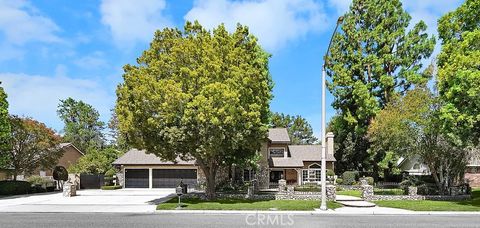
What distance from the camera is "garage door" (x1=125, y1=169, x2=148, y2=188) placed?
45.6 m

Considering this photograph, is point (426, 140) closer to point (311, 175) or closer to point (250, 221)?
point (250, 221)

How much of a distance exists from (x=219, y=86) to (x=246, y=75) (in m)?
2.38

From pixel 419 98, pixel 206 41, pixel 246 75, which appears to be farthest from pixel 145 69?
pixel 419 98

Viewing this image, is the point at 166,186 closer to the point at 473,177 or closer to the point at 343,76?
the point at 343,76

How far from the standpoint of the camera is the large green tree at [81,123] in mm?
98562

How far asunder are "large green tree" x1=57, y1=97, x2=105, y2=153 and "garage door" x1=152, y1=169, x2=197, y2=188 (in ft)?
183

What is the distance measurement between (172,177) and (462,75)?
30.6m

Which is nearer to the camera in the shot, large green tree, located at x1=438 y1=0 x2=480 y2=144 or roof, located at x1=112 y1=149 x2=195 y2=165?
large green tree, located at x1=438 y1=0 x2=480 y2=144

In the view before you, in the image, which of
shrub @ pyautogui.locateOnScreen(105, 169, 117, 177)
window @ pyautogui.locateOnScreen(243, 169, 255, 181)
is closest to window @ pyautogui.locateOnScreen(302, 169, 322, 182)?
window @ pyautogui.locateOnScreen(243, 169, 255, 181)

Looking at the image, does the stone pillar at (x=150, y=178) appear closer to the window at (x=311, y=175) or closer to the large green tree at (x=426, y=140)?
the window at (x=311, y=175)

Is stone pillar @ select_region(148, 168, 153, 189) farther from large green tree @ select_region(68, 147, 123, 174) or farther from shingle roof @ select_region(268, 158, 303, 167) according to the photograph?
shingle roof @ select_region(268, 158, 303, 167)

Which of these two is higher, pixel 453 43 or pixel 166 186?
pixel 453 43

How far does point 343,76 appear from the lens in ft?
157

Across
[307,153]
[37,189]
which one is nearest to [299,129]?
[307,153]
